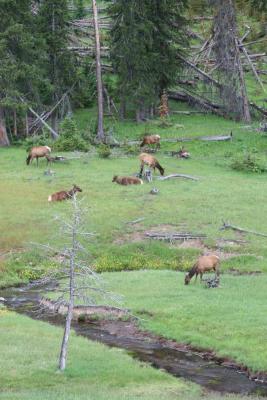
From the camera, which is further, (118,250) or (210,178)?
(210,178)

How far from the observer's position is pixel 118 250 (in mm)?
32969

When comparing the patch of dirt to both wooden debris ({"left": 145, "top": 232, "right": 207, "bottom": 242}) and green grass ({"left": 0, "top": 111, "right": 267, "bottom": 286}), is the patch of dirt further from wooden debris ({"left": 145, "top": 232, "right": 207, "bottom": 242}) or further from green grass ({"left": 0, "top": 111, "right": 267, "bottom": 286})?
wooden debris ({"left": 145, "top": 232, "right": 207, "bottom": 242})

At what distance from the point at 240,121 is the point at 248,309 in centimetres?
3841

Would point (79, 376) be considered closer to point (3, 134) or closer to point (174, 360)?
point (174, 360)

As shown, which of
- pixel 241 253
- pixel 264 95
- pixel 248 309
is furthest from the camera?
pixel 264 95

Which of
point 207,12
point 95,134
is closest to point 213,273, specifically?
point 95,134

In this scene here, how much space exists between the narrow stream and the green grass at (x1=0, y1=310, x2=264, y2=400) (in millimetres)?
616

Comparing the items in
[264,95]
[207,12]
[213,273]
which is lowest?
[213,273]

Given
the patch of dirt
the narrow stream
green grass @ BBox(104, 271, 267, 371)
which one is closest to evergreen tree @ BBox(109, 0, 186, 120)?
the patch of dirt

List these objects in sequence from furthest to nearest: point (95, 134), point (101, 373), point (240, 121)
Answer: point (240, 121), point (95, 134), point (101, 373)

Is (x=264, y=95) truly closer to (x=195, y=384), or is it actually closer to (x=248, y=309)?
(x=248, y=309)

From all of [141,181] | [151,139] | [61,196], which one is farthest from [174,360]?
[151,139]

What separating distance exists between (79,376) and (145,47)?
43.0 meters

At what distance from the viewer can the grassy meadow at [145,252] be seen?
1905 cm
